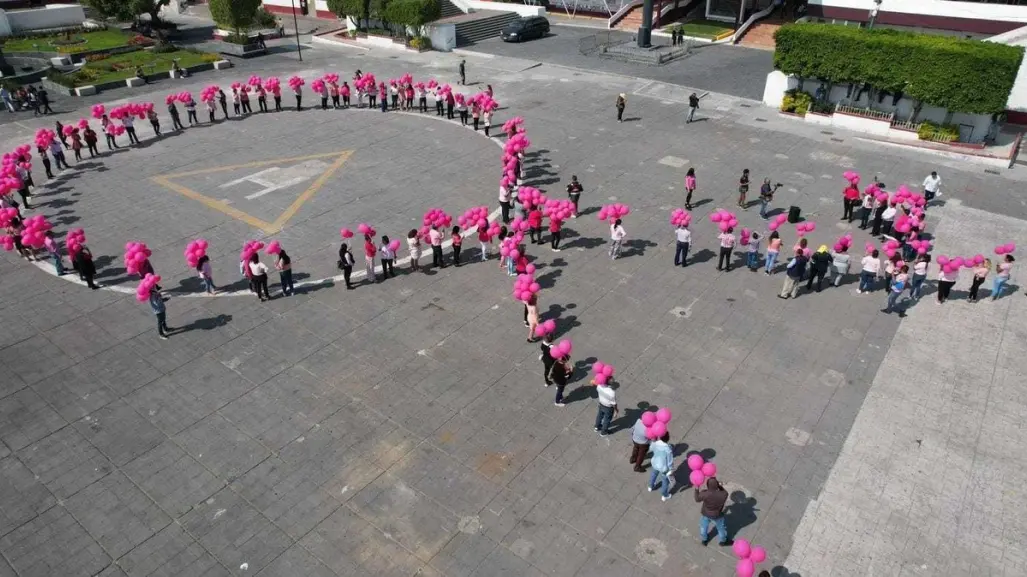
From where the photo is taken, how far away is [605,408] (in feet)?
42.5

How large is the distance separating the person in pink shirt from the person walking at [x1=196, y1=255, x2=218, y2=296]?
6.23 meters

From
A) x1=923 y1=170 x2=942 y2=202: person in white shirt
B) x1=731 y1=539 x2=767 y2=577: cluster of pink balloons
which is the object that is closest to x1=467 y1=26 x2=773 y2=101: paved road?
x1=923 y1=170 x2=942 y2=202: person in white shirt

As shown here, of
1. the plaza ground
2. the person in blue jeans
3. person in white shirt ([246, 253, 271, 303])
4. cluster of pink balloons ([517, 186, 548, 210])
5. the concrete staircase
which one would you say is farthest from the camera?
the concrete staircase

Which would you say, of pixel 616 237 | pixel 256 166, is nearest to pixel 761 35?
pixel 616 237

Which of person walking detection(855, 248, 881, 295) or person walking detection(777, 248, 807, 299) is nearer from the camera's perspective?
person walking detection(777, 248, 807, 299)

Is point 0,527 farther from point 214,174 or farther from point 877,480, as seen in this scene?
point 214,174

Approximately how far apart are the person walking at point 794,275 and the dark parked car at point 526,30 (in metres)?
36.4

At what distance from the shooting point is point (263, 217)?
22.9 m

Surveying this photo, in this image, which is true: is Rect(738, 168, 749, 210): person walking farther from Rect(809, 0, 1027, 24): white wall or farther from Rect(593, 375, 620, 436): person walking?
Rect(809, 0, 1027, 24): white wall

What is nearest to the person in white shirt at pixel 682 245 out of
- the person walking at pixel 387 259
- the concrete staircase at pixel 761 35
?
the person walking at pixel 387 259

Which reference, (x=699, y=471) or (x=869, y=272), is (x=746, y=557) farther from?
(x=869, y=272)

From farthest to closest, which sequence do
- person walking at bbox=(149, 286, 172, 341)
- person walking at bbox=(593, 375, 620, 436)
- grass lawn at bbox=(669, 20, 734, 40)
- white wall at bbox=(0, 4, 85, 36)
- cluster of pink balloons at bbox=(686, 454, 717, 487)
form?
white wall at bbox=(0, 4, 85, 36) < grass lawn at bbox=(669, 20, 734, 40) < person walking at bbox=(149, 286, 172, 341) < person walking at bbox=(593, 375, 620, 436) < cluster of pink balloons at bbox=(686, 454, 717, 487)

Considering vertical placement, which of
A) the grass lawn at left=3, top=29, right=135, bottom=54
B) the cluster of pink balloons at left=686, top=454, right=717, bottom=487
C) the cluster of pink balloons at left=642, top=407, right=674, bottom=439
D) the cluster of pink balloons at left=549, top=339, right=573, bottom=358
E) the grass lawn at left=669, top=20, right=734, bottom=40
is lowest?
the cluster of pink balloons at left=686, top=454, right=717, bottom=487

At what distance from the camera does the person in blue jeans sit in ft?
37.4
